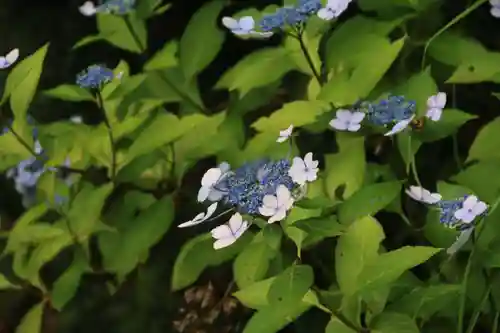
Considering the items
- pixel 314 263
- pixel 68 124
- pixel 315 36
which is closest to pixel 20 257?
pixel 68 124

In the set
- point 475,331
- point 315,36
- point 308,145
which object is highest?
point 315,36

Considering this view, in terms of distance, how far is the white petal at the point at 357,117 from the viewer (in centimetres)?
100

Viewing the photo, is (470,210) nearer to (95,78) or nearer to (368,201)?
(368,201)

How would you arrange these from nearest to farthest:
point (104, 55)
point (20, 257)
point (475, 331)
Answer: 1. point (475, 331)
2. point (20, 257)
3. point (104, 55)

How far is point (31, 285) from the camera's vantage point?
1.29m

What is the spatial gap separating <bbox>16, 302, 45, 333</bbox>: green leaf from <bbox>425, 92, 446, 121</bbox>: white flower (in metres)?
0.63

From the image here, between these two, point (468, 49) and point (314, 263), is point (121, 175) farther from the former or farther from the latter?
point (468, 49)

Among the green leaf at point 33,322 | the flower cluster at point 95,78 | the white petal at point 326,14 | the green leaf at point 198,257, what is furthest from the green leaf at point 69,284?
the white petal at point 326,14

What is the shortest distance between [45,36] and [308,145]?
1.94 feet

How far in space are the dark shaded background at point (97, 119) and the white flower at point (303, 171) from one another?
0.39 metres

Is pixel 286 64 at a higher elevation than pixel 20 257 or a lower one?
higher

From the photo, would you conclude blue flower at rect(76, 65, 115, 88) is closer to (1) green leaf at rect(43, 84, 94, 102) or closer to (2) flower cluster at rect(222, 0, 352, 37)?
(1) green leaf at rect(43, 84, 94, 102)

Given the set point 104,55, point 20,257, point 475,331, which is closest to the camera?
point 475,331

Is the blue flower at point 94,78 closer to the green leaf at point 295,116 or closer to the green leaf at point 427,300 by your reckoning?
the green leaf at point 295,116
